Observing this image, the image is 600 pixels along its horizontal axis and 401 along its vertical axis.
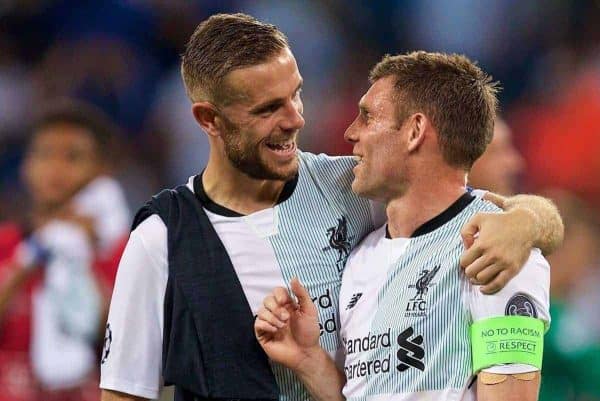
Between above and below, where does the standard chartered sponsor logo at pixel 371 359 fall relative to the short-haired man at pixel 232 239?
below

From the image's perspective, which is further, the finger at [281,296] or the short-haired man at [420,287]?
the finger at [281,296]

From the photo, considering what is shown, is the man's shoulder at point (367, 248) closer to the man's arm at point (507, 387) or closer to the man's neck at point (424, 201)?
the man's neck at point (424, 201)

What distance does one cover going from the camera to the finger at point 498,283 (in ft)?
8.71

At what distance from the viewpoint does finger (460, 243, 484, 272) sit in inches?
106

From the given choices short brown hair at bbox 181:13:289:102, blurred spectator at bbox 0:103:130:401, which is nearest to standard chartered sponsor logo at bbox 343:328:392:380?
short brown hair at bbox 181:13:289:102

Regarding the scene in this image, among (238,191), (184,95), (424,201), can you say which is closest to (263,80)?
(238,191)

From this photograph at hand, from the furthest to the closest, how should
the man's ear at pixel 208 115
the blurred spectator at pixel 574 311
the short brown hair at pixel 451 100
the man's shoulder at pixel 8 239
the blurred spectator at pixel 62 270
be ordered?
1. the man's shoulder at pixel 8 239
2. the blurred spectator at pixel 62 270
3. the blurred spectator at pixel 574 311
4. the man's ear at pixel 208 115
5. the short brown hair at pixel 451 100

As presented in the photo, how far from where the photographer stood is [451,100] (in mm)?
3000

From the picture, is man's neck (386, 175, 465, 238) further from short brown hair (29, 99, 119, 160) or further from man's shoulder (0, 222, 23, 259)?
man's shoulder (0, 222, 23, 259)

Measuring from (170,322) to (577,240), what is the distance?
10.9 feet

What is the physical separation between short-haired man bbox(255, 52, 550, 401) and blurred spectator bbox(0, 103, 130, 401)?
2.63 meters

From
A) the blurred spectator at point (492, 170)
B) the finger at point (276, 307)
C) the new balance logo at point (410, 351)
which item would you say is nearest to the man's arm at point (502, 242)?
the new balance logo at point (410, 351)

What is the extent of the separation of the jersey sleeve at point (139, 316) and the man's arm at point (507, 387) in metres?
0.91

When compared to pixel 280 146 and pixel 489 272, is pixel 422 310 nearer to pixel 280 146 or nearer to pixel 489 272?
pixel 489 272
